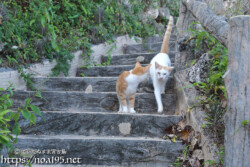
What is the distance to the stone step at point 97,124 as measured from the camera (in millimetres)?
2777

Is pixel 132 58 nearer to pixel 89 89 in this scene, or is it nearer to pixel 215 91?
pixel 89 89

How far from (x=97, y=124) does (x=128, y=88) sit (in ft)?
2.12

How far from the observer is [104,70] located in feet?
14.3

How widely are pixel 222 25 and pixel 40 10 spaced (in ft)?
9.18

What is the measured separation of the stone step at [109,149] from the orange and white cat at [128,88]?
30.9 inches

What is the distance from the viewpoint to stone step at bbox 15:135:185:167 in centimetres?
246

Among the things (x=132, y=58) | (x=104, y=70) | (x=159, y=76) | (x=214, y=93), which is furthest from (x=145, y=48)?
(x=214, y=93)

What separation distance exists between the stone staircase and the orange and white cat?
0.13 metres

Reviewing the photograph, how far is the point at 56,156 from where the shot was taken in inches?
99.1

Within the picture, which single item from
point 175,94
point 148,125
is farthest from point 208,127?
point 175,94

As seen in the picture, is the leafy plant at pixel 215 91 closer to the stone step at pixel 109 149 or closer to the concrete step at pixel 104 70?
the stone step at pixel 109 149

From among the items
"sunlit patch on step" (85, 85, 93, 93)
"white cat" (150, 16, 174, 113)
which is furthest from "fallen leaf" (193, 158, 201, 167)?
"sunlit patch on step" (85, 85, 93, 93)

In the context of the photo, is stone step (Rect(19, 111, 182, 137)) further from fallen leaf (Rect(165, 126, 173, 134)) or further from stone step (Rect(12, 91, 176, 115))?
stone step (Rect(12, 91, 176, 115))

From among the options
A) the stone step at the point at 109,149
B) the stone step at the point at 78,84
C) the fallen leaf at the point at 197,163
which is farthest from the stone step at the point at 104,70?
the fallen leaf at the point at 197,163
